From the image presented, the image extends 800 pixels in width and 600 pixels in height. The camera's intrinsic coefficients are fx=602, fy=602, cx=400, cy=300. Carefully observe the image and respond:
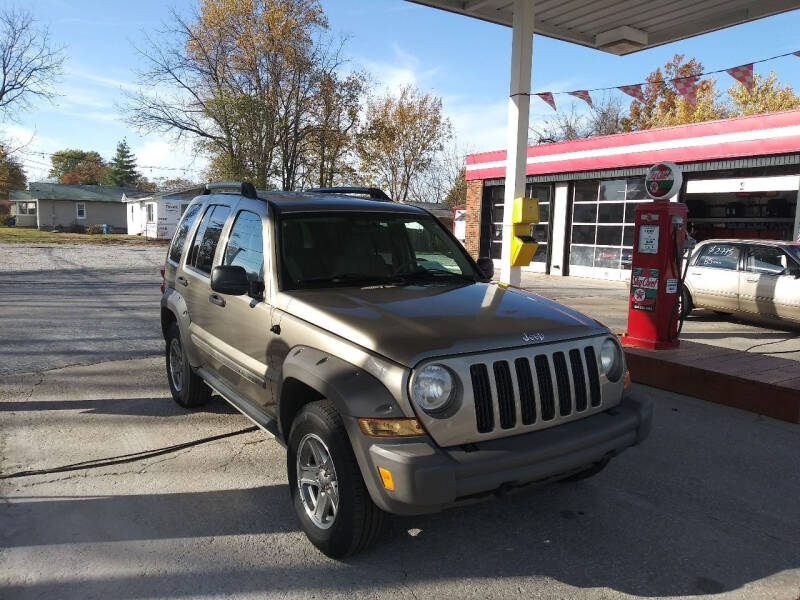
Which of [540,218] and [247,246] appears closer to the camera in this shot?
[247,246]

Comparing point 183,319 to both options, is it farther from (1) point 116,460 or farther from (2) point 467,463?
(2) point 467,463

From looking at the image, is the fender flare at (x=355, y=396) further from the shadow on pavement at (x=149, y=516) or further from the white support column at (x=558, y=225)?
the white support column at (x=558, y=225)

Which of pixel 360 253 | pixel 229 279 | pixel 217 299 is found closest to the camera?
pixel 229 279

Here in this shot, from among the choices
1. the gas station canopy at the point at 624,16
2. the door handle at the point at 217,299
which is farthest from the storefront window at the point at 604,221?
the door handle at the point at 217,299

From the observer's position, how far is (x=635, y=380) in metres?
6.52

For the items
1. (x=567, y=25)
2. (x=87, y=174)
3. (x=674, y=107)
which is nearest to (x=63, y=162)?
(x=87, y=174)

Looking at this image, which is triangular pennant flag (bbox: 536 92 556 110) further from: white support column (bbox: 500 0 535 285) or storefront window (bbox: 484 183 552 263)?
storefront window (bbox: 484 183 552 263)

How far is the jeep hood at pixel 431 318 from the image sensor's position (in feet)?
9.34

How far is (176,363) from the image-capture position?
548 cm

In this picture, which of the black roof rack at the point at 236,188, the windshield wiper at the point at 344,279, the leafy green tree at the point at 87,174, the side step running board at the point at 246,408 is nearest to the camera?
the side step running board at the point at 246,408

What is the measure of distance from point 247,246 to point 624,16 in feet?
31.2

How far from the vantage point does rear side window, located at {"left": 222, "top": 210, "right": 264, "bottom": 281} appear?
12.9 ft

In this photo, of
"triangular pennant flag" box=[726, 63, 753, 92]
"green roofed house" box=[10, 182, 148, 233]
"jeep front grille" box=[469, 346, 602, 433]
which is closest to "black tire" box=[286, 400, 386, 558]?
"jeep front grille" box=[469, 346, 602, 433]

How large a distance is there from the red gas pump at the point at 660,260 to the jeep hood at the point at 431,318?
3.37 metres
